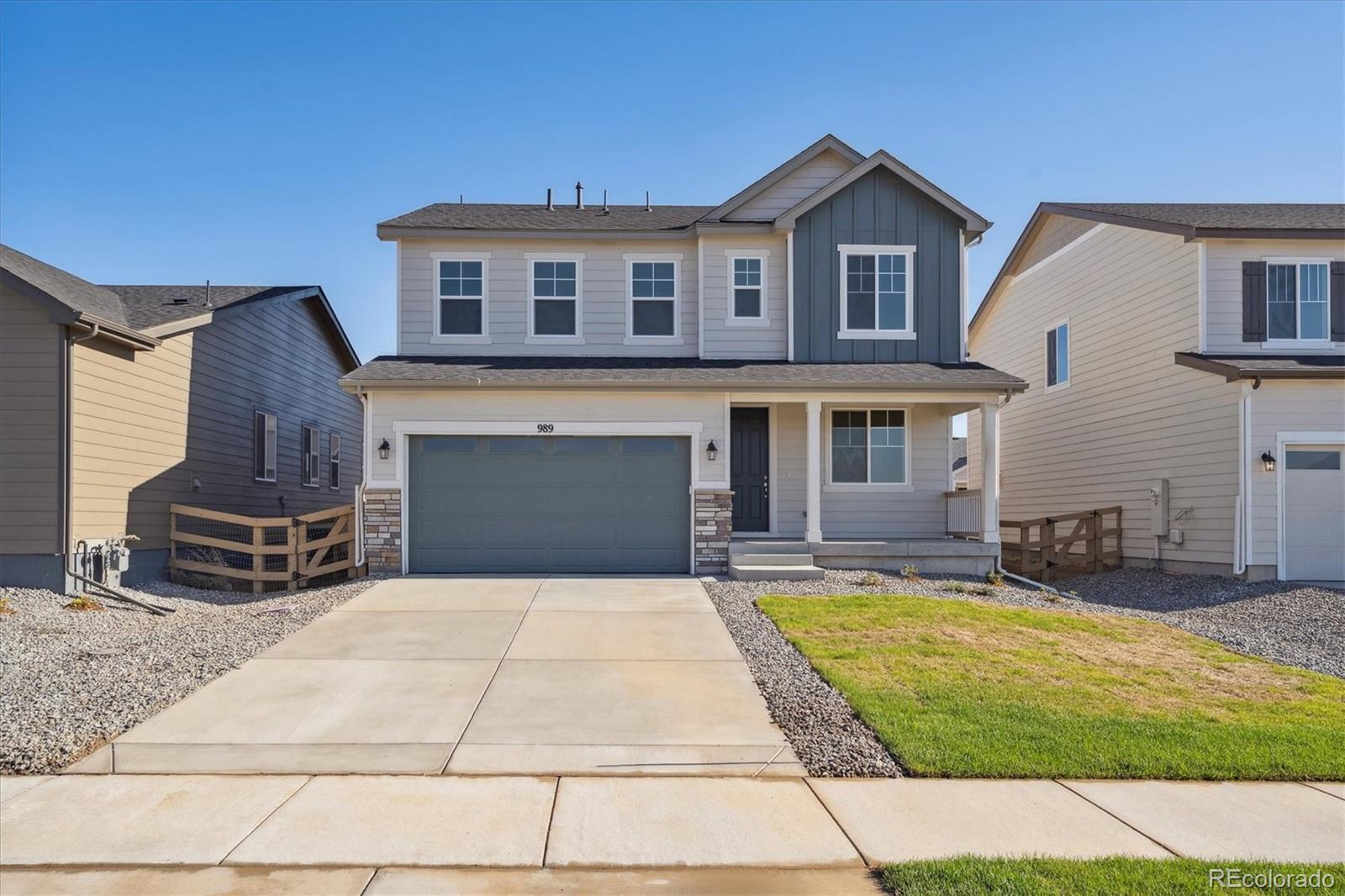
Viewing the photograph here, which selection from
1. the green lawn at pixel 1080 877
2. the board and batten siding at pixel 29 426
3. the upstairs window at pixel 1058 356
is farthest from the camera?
the upstairs window at pixel 1058 356

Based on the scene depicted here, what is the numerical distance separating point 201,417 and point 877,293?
1206 cm

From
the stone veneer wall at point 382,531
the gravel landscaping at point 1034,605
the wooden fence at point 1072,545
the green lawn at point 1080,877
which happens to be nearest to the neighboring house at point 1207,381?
the wooden fence at point 1072,545

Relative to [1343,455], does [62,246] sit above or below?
above

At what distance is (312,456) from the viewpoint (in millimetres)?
20344

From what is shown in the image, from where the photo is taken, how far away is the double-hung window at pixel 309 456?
19.8 m

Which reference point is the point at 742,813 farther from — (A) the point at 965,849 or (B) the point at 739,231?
(B) the point at 739,231

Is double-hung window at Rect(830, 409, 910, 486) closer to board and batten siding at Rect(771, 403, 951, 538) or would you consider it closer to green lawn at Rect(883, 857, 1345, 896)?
board and batten siding at Rect(771, 403, 951, 538)

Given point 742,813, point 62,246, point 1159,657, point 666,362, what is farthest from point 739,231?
point 62,246

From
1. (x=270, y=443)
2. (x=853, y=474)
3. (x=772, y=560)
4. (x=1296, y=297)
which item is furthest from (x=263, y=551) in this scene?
(x=1296, y=297)

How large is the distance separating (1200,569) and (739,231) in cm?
964

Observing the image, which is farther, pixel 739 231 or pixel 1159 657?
pixel 739 231

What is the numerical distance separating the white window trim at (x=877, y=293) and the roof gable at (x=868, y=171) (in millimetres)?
916

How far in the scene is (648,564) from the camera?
1395 centimetres

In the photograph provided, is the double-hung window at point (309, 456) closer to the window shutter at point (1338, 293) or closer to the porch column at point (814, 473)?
the porch column at point (814, 473)
